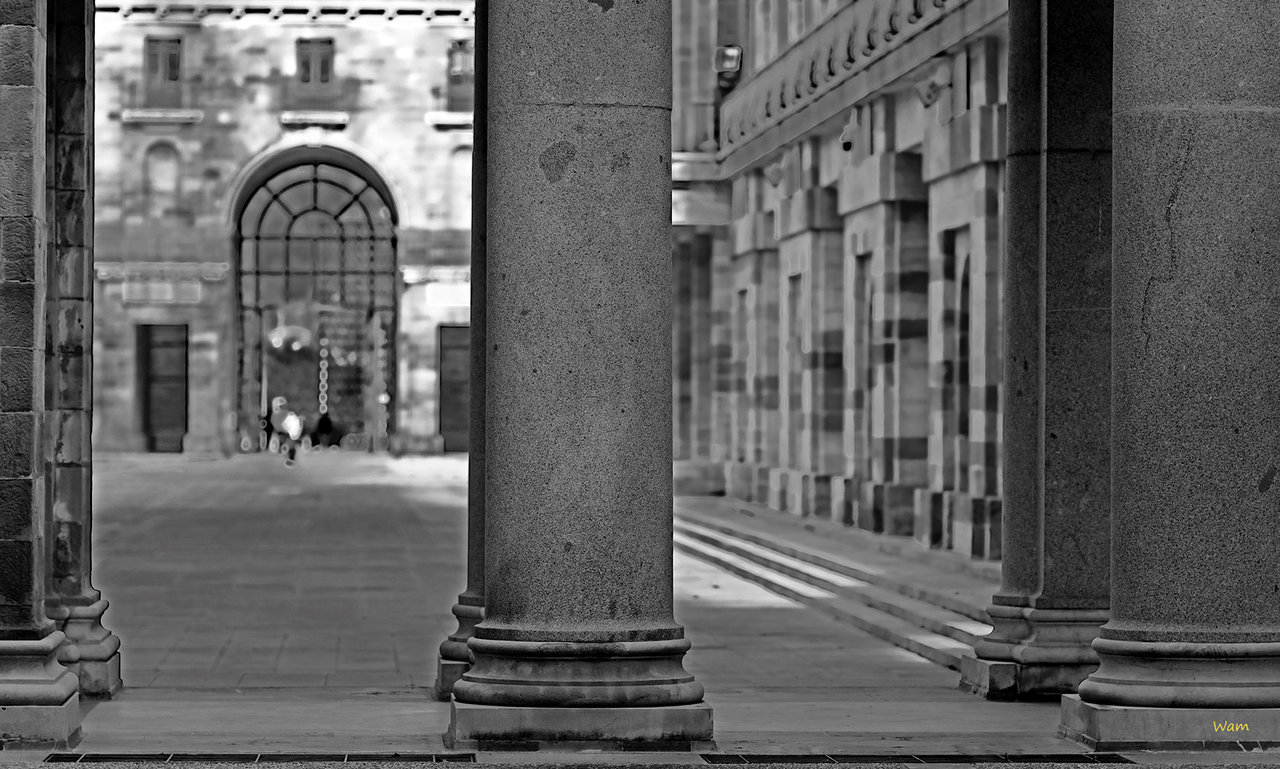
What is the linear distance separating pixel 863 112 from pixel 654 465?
18686 millimetres

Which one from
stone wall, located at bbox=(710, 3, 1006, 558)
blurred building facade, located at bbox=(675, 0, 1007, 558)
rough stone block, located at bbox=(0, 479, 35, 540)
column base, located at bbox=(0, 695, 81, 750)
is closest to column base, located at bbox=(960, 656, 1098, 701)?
column base, located at bbox=(0, 695, 81, 750)

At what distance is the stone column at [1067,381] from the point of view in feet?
46.4

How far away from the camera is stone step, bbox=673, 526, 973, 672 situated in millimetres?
17625

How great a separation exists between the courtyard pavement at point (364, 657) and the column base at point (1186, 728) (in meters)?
0.11

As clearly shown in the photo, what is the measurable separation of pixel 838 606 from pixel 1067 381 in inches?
299

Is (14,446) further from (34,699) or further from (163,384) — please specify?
(163,384)

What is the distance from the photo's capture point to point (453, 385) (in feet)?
202

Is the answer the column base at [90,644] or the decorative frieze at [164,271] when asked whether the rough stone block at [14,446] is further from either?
the decorative frieze at [164,271]

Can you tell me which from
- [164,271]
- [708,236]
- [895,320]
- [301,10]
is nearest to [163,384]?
[164,271]

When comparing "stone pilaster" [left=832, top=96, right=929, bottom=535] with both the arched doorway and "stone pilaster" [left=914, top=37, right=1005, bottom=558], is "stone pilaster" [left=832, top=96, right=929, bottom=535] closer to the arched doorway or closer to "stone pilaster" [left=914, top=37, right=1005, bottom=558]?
"stone pilaster" [left=914, top=37, right=1005, bottom=558]

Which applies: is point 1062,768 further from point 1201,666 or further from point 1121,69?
point 1121,69

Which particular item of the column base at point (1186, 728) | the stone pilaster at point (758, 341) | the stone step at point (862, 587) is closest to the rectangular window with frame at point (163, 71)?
the stone pilaster at point (758, 341)

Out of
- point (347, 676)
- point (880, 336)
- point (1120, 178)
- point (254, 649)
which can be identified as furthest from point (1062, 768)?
point (880, 336)

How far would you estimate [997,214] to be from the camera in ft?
78.8
